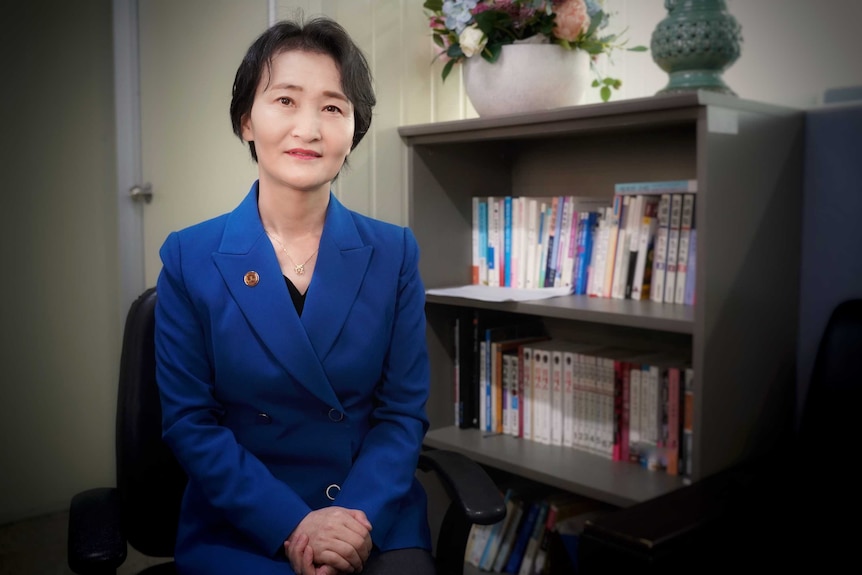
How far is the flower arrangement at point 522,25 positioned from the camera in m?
1.76

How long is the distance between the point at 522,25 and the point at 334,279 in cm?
92

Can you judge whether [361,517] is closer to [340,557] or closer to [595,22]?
[340,557]

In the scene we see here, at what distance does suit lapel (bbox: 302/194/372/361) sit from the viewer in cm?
118

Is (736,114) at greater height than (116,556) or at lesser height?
greater

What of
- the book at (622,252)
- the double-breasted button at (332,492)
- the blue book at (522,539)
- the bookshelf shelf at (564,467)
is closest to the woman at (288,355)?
the double-breasted button at (332,492)

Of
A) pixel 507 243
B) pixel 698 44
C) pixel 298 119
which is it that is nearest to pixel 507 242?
pixel 507 243

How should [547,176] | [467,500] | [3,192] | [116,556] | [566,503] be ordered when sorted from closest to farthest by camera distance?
[116,556] < [467,500] < [3,192] < [566,503] < [547,176]

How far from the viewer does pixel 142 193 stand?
1.75 metres

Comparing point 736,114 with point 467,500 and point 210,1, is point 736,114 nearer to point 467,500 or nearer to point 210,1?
point 467,500

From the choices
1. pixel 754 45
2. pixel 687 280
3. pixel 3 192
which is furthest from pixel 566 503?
pixel 3 192

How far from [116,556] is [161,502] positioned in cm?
23

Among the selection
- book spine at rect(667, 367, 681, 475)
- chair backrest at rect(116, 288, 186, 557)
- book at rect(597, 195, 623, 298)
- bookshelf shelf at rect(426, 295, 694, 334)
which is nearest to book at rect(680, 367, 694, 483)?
book spine at rect(667, 367, 681, 475)

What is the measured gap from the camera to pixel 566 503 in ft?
6.41

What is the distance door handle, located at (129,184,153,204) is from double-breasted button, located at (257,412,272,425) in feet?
2.61
